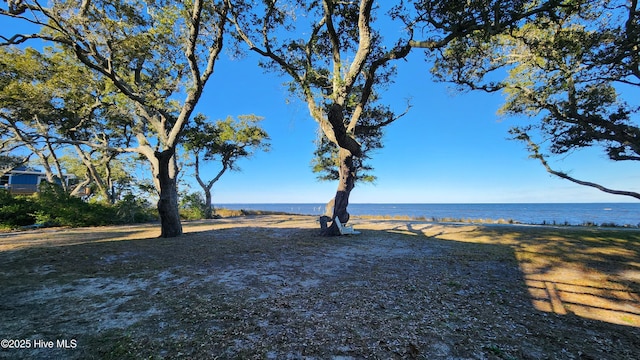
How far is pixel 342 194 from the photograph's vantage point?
9664 mm

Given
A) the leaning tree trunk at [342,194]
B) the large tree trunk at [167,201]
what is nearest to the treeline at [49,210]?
the large tree trunk at [167,201]

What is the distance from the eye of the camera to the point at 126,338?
250 cm

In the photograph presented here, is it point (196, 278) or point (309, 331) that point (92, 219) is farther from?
point (309, 331)

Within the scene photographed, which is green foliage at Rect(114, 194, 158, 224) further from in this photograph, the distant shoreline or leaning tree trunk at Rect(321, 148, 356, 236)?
leaning tree trunk at Rect(321, 148, 356, 236)

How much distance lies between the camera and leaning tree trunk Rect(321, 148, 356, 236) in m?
9.35

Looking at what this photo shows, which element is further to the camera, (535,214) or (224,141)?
(535,214)

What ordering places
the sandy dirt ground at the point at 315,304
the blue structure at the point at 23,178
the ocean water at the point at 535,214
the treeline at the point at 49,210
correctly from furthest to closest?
the ocean water at the point at 535,214
the blue structure at the point at 23,178
the treeline at the point at 49,210
the sandy dirt ground at the point at 315,304

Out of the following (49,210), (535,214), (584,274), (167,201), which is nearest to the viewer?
(584,274)

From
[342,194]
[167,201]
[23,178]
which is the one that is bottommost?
[167,201]

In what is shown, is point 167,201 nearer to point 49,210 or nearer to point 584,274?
point 49,210

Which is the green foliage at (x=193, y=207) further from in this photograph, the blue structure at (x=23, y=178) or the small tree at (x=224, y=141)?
the blue structure at (x=23, y=178)

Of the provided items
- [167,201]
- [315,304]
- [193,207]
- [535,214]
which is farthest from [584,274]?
[535,214]

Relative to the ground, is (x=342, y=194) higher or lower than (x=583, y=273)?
higher

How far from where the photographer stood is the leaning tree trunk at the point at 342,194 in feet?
30.7
